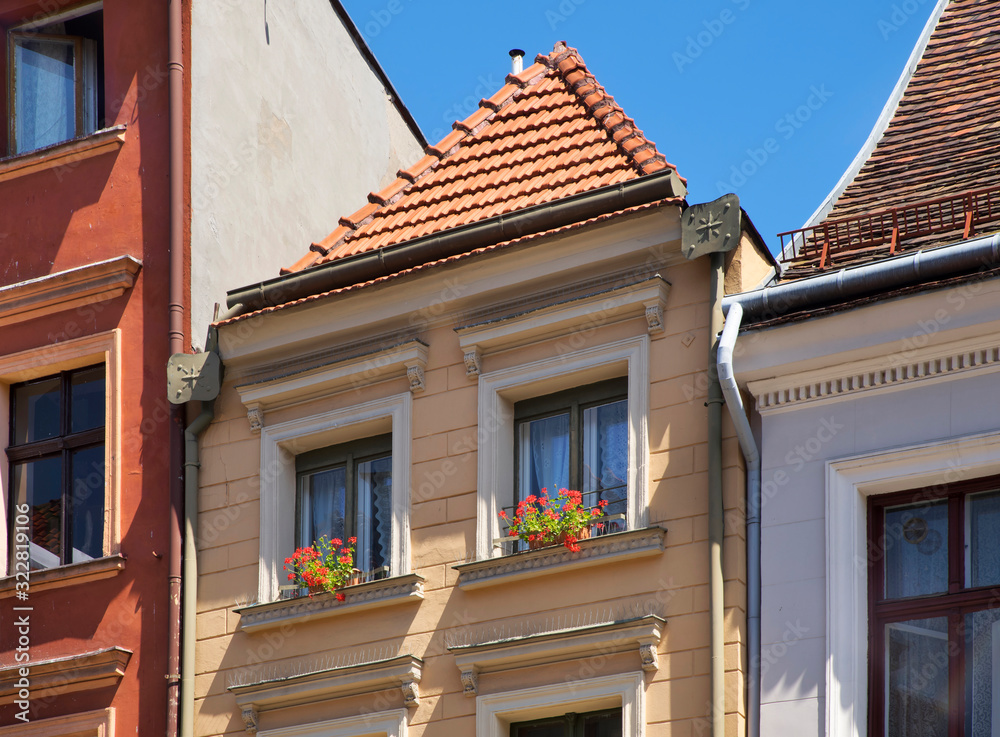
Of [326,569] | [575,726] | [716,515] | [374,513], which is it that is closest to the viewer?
[716,515]

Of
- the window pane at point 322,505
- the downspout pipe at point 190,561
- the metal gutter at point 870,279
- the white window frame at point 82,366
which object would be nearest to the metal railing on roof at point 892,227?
the metal gutter at point 870,279

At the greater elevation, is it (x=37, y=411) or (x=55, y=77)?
(x=55, y=77)

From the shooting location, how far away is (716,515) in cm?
1336

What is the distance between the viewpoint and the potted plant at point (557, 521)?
45.8 feet

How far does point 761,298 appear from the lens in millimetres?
13672

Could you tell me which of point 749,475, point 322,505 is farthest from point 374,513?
point 749,475

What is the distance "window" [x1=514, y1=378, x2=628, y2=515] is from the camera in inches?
568

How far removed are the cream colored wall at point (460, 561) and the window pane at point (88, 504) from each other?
114 centimetres

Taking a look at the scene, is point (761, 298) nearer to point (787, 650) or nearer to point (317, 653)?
point (787, 650)

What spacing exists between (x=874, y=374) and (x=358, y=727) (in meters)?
5.07

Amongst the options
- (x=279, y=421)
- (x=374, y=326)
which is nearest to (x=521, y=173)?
(x=374, y=326)

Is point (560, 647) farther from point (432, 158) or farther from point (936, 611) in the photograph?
point (432, 158)

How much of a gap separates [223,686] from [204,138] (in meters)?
5.69

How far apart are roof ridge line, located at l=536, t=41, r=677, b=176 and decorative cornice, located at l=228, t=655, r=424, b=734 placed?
A: 15.8ft
